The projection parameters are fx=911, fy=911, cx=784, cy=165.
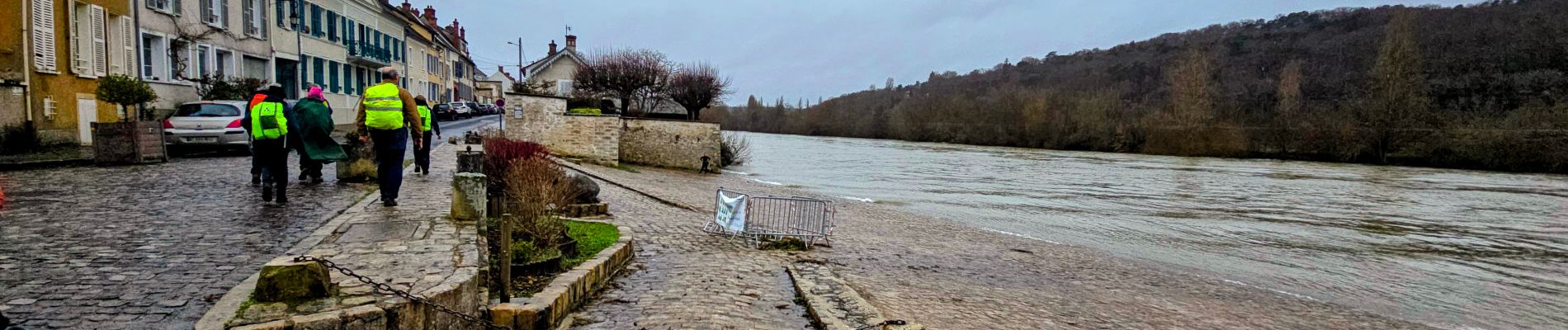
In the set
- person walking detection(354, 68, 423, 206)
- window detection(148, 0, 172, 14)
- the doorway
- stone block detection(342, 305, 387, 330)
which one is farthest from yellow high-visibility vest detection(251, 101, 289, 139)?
window detection(148, 0, 172, 14)

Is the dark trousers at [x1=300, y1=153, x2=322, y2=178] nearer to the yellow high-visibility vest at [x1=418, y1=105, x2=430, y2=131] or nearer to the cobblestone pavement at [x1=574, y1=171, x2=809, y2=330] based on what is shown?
the yellow high-visibility vest at [x1=418, y1=105, x2=430, y2=131]

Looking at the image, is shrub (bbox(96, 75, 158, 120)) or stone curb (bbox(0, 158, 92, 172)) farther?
shrub (bbox(96, 75, 158, 120))

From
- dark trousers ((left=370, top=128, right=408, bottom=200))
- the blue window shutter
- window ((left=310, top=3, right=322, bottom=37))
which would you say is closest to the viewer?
dark trousers ((left=370, top=128, right=408, bottom=200))

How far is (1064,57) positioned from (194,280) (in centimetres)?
13968

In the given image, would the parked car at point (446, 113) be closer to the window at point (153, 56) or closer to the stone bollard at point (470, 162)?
the window at point (153, 56)

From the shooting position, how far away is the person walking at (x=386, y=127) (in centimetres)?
825

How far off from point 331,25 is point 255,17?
5.97 m

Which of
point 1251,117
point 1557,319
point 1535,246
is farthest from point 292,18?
point 1251,117

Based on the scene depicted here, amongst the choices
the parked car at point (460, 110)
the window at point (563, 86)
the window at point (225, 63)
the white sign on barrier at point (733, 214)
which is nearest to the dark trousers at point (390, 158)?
the white sign on barrier at point (733, 214)

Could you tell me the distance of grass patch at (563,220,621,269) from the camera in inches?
301

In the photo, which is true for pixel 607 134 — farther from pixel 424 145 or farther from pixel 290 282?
pixel 290 282

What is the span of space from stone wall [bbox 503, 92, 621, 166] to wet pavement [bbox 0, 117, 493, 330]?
40.6 feet

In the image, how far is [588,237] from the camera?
885cm

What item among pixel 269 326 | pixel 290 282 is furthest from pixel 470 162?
pixel 269 326
